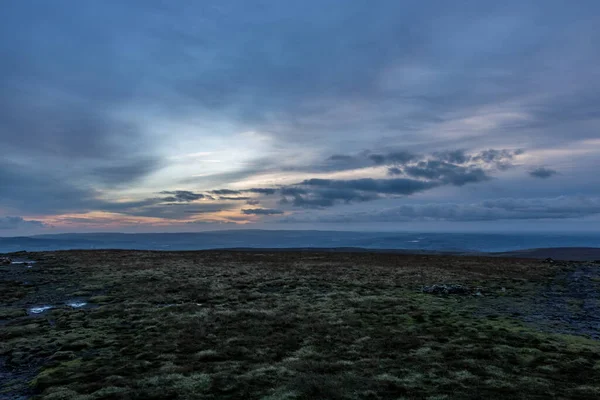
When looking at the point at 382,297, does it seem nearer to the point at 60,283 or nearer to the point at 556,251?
the point at 60,283

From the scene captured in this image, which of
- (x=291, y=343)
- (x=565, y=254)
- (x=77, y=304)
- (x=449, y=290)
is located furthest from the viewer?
(x=565, y=254)

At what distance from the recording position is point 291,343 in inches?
759

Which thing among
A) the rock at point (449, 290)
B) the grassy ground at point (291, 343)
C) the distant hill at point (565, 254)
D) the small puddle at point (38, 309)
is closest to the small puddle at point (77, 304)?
the grassy ground at point (291, 343)

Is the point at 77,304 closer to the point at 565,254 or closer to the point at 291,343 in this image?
the point at 291,343

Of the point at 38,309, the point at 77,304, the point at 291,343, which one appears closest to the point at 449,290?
the point at 291,343

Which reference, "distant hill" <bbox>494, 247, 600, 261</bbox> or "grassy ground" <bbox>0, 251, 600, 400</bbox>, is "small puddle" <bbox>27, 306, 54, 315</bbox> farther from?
"distant hill" <bbox>494, 247, 600, 261</bbox>

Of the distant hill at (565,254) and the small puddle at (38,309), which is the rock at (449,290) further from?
the distant hill at (565,254)

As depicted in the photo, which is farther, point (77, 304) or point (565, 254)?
point (565, 254)

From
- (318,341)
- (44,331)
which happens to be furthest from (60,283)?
(318,341)

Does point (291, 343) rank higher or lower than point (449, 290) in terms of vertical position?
lower

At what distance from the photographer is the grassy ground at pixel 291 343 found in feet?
44.4

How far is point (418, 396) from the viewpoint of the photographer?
12.5 meters

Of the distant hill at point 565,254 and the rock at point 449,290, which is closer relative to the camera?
the rock at point 449,290

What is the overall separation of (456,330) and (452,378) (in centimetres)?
795
